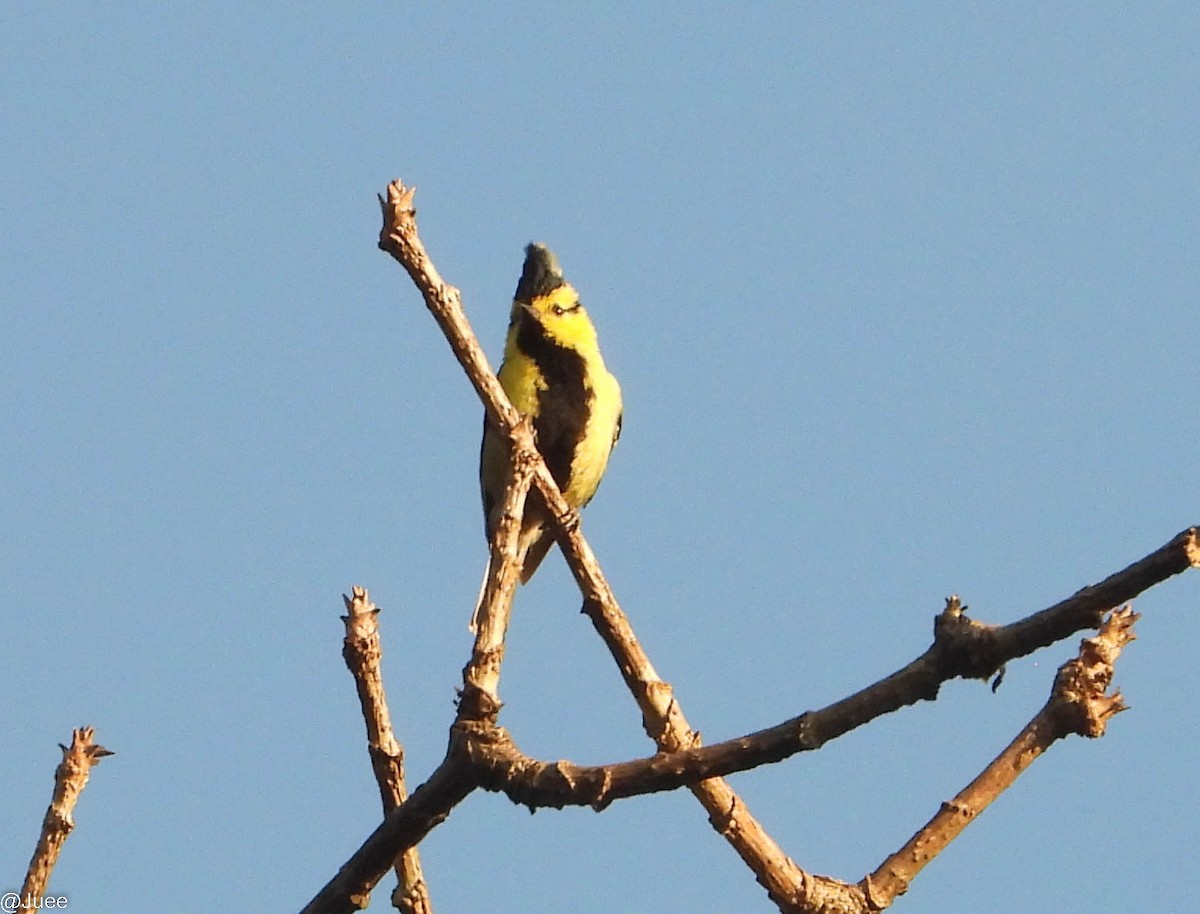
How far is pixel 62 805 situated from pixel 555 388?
10.4ft

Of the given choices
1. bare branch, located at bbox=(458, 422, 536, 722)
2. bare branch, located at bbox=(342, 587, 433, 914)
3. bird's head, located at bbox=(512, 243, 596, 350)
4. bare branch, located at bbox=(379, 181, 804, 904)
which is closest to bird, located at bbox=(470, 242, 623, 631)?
bird's head, located at bbox=(512, 243, 596, 350)

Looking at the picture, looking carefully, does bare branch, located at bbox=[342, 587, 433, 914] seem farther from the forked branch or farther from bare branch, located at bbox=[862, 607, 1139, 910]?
bare branch, located at bbox=[862, 607, 1139, 910]

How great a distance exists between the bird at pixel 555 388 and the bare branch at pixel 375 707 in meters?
2.31

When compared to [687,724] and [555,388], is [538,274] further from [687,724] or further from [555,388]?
[687,724]

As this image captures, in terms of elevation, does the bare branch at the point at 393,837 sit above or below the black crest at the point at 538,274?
below

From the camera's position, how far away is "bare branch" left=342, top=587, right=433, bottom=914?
3.20 metres

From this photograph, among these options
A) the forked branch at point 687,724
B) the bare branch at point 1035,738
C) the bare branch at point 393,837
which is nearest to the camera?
the forked branch at point 687,724

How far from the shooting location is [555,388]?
574cm

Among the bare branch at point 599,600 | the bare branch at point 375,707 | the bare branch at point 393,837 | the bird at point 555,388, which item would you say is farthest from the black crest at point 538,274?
the bare branch at point 393,837

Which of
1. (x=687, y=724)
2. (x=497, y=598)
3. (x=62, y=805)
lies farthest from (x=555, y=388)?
(x=62, y=805)

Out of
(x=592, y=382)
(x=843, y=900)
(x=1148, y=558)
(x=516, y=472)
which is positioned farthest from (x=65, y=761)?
(x=592, y=382)

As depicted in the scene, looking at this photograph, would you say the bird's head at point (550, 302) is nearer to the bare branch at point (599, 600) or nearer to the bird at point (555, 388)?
the bird at point (555, 388)

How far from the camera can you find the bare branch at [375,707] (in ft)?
10.5

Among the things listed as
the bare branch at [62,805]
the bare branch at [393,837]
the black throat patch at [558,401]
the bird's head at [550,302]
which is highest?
the bird's head at [550,302]
